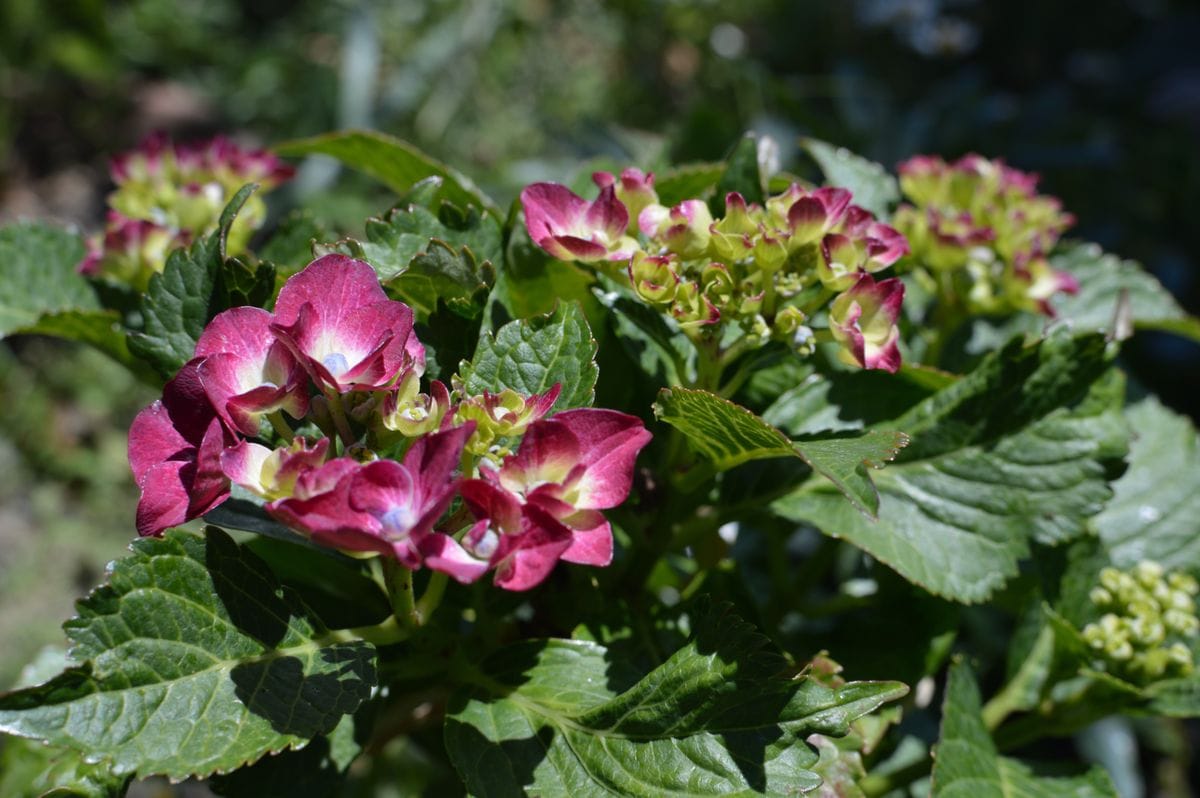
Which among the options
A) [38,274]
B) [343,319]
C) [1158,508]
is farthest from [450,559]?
[1158,508]

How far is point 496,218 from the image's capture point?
34.9 inches

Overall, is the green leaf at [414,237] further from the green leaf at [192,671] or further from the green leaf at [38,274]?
the green leaf at [38,274]

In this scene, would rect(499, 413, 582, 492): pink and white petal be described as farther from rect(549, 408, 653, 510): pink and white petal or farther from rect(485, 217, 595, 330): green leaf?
rect(485, 217, 595, 330): green leaf

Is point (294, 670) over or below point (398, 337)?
below

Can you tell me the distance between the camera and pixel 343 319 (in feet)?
2.22

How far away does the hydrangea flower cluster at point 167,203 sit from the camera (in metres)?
0.96

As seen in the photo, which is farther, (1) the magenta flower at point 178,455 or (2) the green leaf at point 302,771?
(2) the green leaf at point 302,771

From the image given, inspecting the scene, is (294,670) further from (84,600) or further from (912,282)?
(912,282)

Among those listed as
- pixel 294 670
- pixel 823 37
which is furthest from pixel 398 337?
pixel 823 37

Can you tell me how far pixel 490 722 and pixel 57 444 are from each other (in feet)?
8.45

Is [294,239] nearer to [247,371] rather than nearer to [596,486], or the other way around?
[247,371]

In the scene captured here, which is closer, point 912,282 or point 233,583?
point 233,583

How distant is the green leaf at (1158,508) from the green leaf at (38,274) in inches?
43.2

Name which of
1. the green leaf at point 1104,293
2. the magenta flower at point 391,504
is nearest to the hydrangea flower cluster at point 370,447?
the magenta flower at point 391,504
